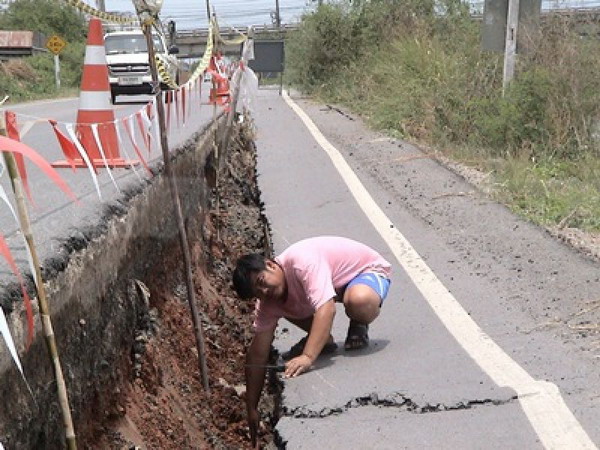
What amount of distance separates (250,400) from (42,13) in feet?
187

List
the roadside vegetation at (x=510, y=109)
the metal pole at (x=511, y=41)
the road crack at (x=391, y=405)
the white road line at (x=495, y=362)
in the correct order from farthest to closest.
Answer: the metal pole at (x=511, y=41)
the roadside vegetation at (x=510, y=109)
the road crack at (x=391, y=405)
the white road line at (x=495, y=362)

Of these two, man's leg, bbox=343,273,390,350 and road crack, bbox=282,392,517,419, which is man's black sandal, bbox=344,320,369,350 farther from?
road crack, bbox=282,392,517,419

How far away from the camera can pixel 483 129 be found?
1220 cm

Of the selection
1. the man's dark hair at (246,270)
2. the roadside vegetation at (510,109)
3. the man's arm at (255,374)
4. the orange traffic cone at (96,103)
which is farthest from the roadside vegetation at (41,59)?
the man's dark hair at (246,270)

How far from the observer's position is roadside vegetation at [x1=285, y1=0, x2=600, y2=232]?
29.1 feet

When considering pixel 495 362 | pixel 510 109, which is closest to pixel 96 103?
pixel 495 362

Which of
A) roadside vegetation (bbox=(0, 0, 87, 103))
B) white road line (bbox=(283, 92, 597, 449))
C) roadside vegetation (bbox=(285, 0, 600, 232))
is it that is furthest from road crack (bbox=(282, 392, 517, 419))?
roadside vegetation (bbox=(0, 0, 87, 103))

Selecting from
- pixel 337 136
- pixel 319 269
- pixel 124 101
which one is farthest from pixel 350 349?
pixel 124 101

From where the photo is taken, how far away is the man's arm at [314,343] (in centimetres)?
458

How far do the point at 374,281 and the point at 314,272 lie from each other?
45 cm

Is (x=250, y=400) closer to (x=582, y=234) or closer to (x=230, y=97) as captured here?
(x=582, y=234)

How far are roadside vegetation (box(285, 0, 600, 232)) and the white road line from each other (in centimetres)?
154

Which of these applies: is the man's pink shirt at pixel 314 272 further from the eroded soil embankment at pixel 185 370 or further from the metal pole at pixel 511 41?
the metal pole at pixel 511 41

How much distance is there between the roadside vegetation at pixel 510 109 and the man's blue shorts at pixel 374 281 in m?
2.87
